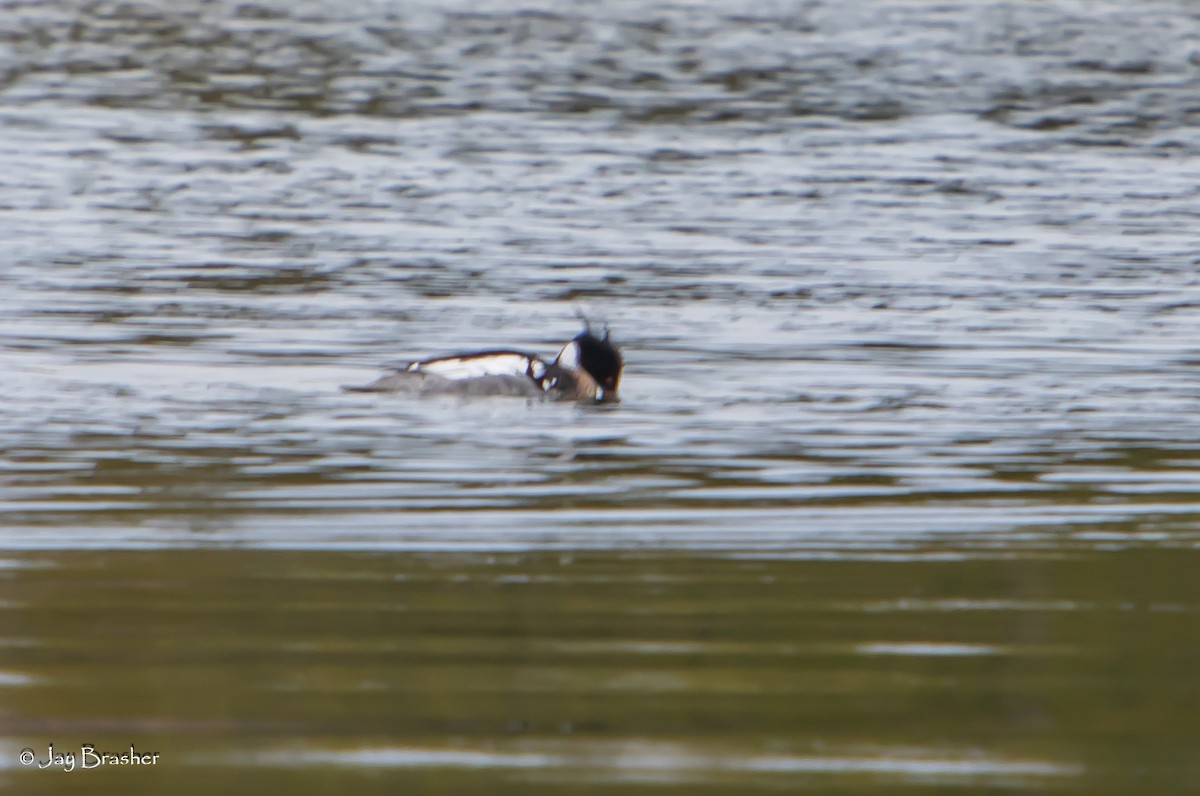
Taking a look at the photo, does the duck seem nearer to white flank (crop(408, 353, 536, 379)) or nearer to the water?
white flank (crop(408, 353, 536, 379))

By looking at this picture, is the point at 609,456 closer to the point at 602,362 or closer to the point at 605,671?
the point at 602,362

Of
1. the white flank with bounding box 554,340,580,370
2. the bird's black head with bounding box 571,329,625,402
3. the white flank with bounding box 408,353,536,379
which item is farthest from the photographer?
the white flank with bounding box 554,340,580,370

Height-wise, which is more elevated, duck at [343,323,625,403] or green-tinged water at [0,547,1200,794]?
green-tinged water at [0,547,1200,794]

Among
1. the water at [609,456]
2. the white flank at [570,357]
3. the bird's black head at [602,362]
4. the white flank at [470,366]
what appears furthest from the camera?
the white flank at [570,357]

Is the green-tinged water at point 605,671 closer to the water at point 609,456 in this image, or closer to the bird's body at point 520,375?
the water at point 609,456

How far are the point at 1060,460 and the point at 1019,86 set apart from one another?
2560 centimetres

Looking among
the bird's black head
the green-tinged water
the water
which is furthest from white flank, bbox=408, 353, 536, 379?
the green-tinged water

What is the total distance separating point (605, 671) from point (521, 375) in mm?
7000

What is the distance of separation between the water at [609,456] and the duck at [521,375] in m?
0.20

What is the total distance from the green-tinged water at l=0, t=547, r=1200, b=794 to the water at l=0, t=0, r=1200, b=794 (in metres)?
0.02

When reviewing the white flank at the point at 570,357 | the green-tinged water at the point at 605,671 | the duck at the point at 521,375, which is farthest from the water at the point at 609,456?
the white flank at the point at 570,357

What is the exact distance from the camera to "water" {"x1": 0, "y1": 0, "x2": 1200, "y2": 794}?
6508mm

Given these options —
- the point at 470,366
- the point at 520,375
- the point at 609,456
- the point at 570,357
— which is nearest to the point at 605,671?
the point at 609,456

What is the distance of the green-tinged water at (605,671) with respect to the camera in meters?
6.07
